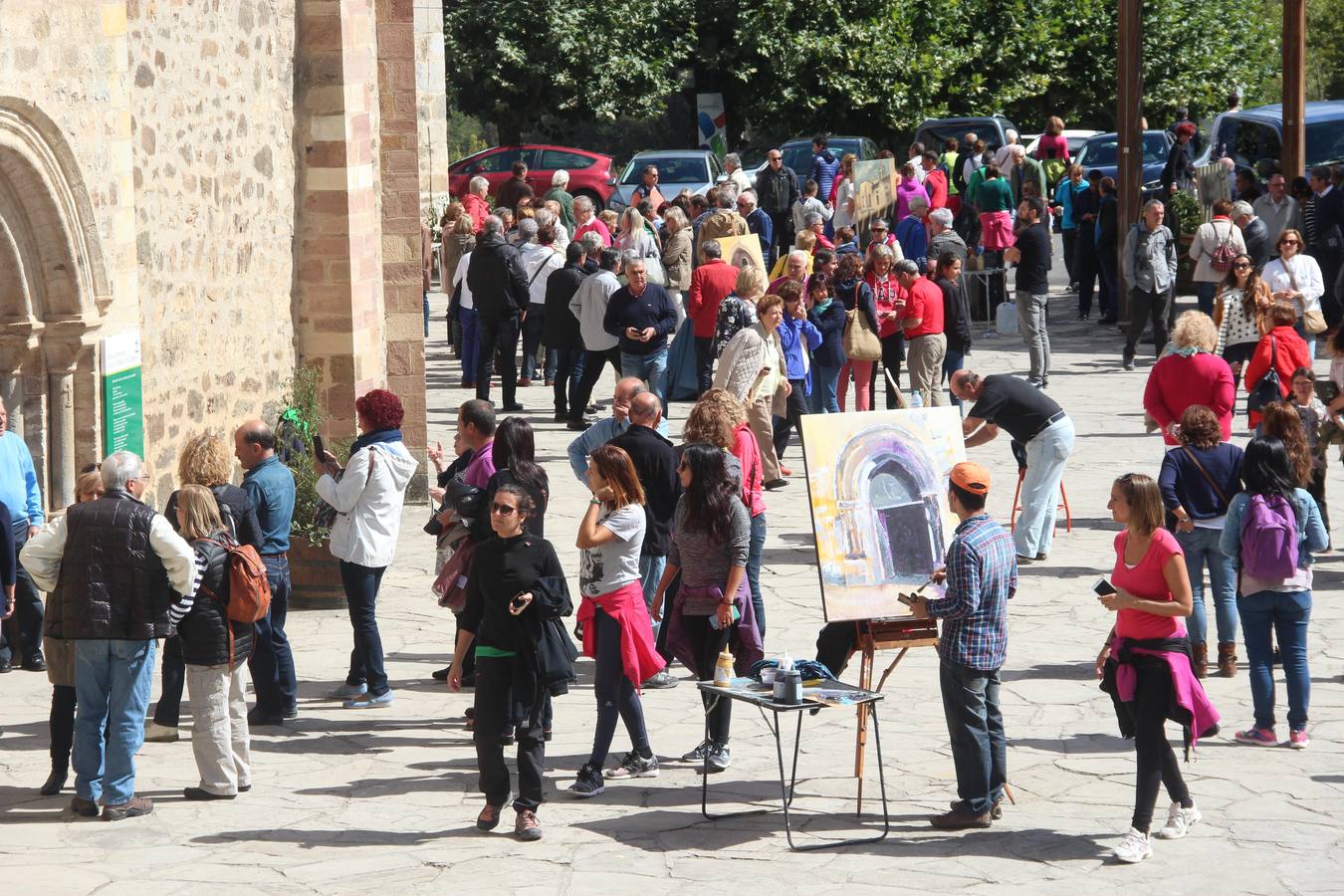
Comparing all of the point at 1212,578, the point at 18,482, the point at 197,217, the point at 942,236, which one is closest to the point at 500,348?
the point at 942,236

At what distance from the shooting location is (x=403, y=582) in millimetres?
12930

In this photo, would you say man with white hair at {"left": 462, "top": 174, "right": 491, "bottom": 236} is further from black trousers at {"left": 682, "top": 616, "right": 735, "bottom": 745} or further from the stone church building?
black trousers at {"left": 682, "top": 616, "right": 735, "bottom": 745}

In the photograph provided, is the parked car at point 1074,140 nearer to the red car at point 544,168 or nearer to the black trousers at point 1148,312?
the red car at point 544,168

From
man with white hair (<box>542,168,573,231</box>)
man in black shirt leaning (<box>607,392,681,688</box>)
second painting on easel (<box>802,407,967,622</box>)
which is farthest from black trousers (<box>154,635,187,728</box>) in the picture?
man with white hair (<box>542,168,573,231</box>)

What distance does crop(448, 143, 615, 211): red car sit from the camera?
3369cm

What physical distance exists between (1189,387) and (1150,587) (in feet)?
13.5

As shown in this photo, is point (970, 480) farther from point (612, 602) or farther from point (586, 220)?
point (586, 220)

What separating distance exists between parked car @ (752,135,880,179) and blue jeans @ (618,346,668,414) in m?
14.0

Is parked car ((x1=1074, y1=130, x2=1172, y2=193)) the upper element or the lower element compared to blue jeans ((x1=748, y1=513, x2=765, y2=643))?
upper

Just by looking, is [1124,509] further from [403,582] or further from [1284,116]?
[1284,116]

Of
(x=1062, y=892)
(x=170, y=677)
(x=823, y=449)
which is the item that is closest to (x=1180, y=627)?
(x=1062, y=892)

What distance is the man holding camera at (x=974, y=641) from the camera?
7.94 meters

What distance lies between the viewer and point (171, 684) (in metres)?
9.35

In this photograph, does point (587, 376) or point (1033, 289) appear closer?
point (587, 376)
